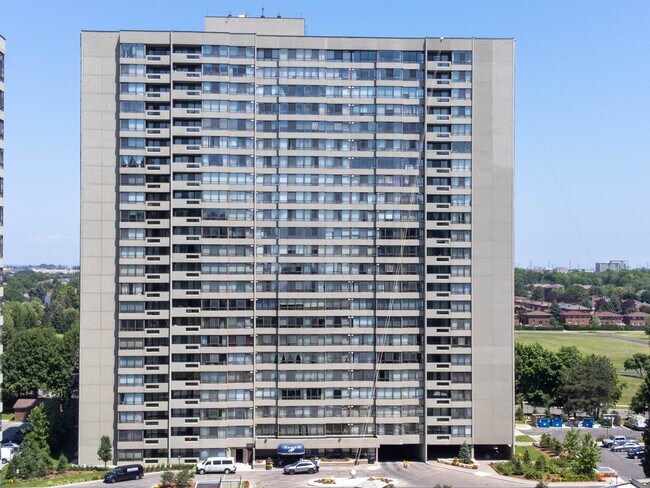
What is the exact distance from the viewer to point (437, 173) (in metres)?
100

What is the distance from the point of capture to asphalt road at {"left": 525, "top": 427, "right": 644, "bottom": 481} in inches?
3809

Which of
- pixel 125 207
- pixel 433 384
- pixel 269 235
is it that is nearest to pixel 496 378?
pixel 433 384

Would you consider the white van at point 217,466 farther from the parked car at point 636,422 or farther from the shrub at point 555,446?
the parked car at point 636,422

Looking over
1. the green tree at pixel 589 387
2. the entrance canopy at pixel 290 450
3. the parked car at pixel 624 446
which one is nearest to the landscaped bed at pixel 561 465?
the parked car at pixel 624 446

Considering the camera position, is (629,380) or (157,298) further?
(629,380)

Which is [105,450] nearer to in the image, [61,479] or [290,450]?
[61,479]

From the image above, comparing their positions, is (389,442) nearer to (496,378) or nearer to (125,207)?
(496,378)

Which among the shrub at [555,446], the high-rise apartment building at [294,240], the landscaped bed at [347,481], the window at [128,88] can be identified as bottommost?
the landscaped bed at [347,481]

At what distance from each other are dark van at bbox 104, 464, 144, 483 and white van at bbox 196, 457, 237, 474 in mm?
6820

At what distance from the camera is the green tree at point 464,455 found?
319 ft

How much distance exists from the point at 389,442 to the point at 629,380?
10291 cm

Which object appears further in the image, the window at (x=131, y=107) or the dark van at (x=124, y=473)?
Answer: the window at (x=131, y=107)

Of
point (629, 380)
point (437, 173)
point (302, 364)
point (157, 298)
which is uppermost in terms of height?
point (437, 173)

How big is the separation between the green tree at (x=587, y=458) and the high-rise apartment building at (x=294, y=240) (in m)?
10.0
